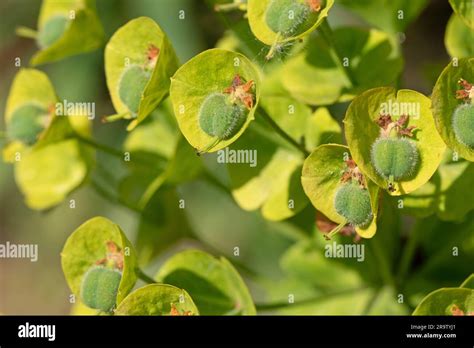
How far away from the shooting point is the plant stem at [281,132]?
1501 millimetres

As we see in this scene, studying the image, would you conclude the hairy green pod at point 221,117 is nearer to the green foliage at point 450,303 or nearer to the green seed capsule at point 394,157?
the green seed capsule at point 394,157

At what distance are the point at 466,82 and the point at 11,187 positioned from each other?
2.75 m

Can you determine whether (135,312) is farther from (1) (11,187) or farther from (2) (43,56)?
(1) (11,187)

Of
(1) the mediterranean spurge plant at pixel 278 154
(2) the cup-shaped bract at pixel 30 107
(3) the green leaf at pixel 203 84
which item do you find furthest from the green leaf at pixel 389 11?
(2) the cup-shaped bract at pixel 30 107

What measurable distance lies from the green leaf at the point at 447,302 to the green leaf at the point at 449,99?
0.26 meters

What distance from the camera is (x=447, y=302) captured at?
4.68 ft

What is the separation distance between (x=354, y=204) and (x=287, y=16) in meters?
0.38

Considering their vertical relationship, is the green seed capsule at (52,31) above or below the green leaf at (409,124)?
above

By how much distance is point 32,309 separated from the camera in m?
3.66

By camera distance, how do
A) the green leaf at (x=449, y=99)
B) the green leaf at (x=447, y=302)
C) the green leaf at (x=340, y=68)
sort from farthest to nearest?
1. the green leaf at (x=340, y=68)
2. the green leaf at (x=447, y=302)
3. the green leaf at (x=449, y=99)

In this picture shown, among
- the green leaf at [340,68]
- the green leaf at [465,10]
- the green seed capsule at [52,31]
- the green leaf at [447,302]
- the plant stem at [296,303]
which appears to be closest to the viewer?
the green leaf at [447,302]

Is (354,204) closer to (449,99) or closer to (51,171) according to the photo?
(449,99)

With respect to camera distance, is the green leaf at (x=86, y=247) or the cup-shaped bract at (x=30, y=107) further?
the cup-shaped bract at (x=30, y=107)
